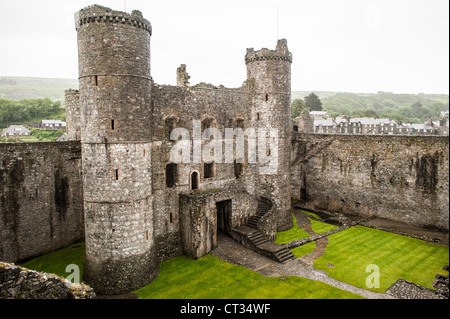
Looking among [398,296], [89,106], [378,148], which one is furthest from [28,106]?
[398,296]

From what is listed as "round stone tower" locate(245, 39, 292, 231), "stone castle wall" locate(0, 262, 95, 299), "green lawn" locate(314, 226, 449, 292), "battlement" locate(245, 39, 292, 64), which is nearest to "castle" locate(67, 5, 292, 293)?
"round stone tower" locate(245, 39, 292, 231)

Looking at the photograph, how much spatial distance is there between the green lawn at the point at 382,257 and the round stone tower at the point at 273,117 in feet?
13.9

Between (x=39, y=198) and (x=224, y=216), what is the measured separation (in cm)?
986

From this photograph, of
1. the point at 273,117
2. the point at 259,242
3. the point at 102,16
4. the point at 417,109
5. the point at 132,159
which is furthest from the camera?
Result: the point at 417,109

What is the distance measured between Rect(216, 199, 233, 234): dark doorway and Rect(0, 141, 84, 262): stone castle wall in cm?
794

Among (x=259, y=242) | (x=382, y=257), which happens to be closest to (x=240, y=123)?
(x=259, y=242)

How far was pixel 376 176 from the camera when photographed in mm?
20828

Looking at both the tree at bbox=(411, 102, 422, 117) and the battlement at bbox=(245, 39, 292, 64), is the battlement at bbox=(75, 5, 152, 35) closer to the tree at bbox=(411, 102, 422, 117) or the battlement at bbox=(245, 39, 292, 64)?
the battlement at bbox=(245, 39, 292, 64)

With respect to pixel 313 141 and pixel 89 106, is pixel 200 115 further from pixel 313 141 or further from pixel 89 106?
pixel 313 141

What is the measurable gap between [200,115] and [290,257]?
8.90 metres

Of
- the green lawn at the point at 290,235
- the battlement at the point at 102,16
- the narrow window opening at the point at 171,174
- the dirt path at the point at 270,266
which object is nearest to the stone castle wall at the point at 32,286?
the dirt path at the point at 270,266

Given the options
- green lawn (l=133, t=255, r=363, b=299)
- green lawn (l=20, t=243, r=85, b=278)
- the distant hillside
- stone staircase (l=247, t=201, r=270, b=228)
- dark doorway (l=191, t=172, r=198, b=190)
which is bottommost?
green lawn (l=133, t=255, r=363, b=299)

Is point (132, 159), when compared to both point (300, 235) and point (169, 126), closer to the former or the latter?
point (169, 126)

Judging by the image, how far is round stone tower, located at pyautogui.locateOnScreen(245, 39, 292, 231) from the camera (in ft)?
63.6
